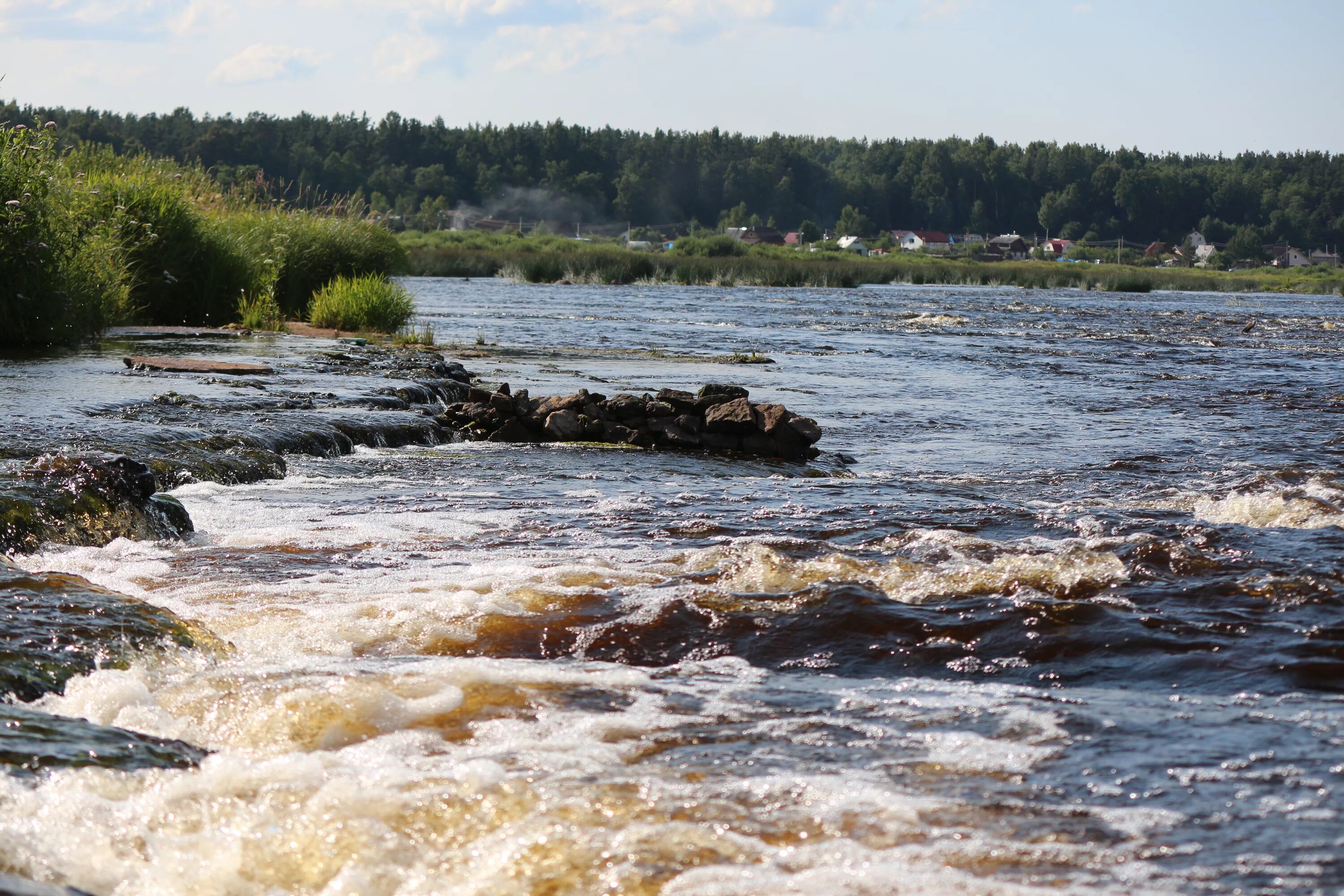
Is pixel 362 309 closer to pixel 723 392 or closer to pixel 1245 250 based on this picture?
pixel 723 392

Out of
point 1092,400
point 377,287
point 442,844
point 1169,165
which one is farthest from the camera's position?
point 1169,165

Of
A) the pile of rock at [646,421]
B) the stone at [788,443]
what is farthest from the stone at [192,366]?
the stone at [788,443]

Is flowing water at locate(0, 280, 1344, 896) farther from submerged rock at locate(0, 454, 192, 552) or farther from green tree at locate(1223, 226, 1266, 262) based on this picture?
green tree at locate(1223, 226, 1266, 262)

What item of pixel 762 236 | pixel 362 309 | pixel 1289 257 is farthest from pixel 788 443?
pixel 1289 257

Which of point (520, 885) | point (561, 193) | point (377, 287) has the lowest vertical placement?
point (520, 885)

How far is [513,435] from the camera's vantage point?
11.2 m

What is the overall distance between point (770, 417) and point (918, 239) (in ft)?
506

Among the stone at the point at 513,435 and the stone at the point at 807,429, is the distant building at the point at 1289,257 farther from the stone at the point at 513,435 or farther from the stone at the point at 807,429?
the stone at the point at 513,435

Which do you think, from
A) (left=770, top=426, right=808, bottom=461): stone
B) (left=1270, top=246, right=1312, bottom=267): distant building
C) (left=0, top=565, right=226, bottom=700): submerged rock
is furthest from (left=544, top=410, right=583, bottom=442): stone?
(left=1270, top=246, right=1312, bottom=267): distant building

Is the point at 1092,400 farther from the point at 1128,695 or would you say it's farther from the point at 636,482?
the point at 1128,695

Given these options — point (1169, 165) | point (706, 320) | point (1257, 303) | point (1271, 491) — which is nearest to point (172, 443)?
point (1271, 491)

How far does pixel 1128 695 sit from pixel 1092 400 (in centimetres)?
1170

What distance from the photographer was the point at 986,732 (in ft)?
13.1

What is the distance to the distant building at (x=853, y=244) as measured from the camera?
137m
